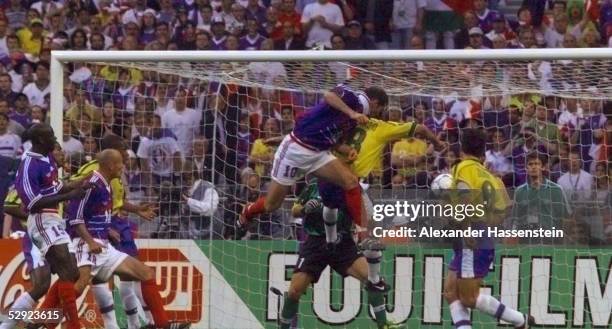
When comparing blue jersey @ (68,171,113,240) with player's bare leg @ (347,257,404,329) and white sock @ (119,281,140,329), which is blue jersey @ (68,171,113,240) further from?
player's bare leg @ (347,257,404,329)

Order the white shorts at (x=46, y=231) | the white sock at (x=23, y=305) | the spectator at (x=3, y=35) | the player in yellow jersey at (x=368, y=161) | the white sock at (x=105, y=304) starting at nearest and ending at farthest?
the white shorts at (x=46, y=231)
the white sock at (x=23, y=305)
the player in yellow jersey at (x=368, y=161)
the white sock at (x=105, y=304)
the spectator at (x=3, y=35)

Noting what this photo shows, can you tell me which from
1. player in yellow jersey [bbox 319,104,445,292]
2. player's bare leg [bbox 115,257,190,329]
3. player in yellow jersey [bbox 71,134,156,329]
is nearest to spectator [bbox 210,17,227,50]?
player in yellow jersey [bbox 71,134,156,329]

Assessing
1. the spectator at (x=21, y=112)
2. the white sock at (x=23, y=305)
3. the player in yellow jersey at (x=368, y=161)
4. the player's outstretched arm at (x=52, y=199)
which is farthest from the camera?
Answer: the spectator at (x=21, y=112)

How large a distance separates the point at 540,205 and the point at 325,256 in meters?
2.26

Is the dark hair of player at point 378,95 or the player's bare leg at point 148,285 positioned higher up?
the dark hair of player at point 378,95

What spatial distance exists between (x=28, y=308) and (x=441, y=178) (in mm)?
3838

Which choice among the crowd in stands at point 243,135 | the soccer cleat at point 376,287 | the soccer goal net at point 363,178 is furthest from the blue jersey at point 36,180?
the soccer cleat at point 376,287

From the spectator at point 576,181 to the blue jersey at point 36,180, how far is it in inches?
193

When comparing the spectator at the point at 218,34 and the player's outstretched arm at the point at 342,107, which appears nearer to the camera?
the player's outstretched arm at the point at 342,107

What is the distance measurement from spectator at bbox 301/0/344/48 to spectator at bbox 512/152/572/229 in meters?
5.31

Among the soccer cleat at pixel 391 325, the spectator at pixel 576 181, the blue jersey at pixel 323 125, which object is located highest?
the blue jersey at pixel 323 125

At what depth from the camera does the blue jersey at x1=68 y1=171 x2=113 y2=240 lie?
1372 cm

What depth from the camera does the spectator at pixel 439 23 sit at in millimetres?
19672

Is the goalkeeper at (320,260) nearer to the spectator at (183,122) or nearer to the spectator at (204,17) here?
the spectator at (183,122)
